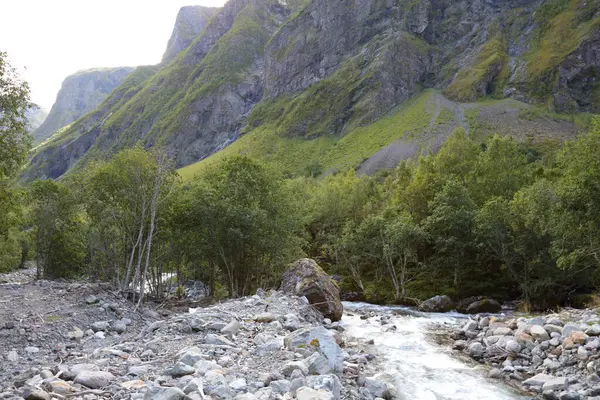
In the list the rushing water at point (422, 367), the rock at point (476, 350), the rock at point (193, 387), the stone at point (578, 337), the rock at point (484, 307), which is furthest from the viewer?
the rock at point (484, 307)

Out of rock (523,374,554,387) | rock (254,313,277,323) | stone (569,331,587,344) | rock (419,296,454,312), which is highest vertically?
rock (254,313,277,323)

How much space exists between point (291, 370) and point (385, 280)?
39.5 m

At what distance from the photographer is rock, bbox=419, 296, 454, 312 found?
38500 mm

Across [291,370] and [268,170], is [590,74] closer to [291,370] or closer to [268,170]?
[268,170]

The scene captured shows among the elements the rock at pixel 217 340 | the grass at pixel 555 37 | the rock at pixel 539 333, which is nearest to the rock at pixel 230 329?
the rock at pixel 217 340

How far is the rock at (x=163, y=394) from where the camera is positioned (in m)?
9.35

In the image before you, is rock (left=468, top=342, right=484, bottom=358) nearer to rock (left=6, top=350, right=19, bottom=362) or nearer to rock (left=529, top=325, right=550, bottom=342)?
rock (left=529, top=325, right=550, bottom=342)

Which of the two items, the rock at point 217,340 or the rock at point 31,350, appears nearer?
the rock at point 217,340

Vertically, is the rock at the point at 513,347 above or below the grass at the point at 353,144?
below

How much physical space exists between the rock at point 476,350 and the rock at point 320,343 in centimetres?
989

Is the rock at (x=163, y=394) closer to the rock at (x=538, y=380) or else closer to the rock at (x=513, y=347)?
the rock at (x=538, y=380)

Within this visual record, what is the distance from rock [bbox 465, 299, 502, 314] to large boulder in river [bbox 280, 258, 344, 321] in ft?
44.4

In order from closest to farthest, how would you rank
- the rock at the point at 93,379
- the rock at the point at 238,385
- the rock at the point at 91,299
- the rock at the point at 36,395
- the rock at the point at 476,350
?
the rock at the point at 36,395 < the rock at the point at 93,379 < the rock at the point at 238,385 < the rock at the point at 476,350 < the rock at the point at 91,299

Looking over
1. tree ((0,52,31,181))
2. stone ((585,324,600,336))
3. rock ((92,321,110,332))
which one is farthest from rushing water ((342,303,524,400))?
tree ((0,52,31,181))
